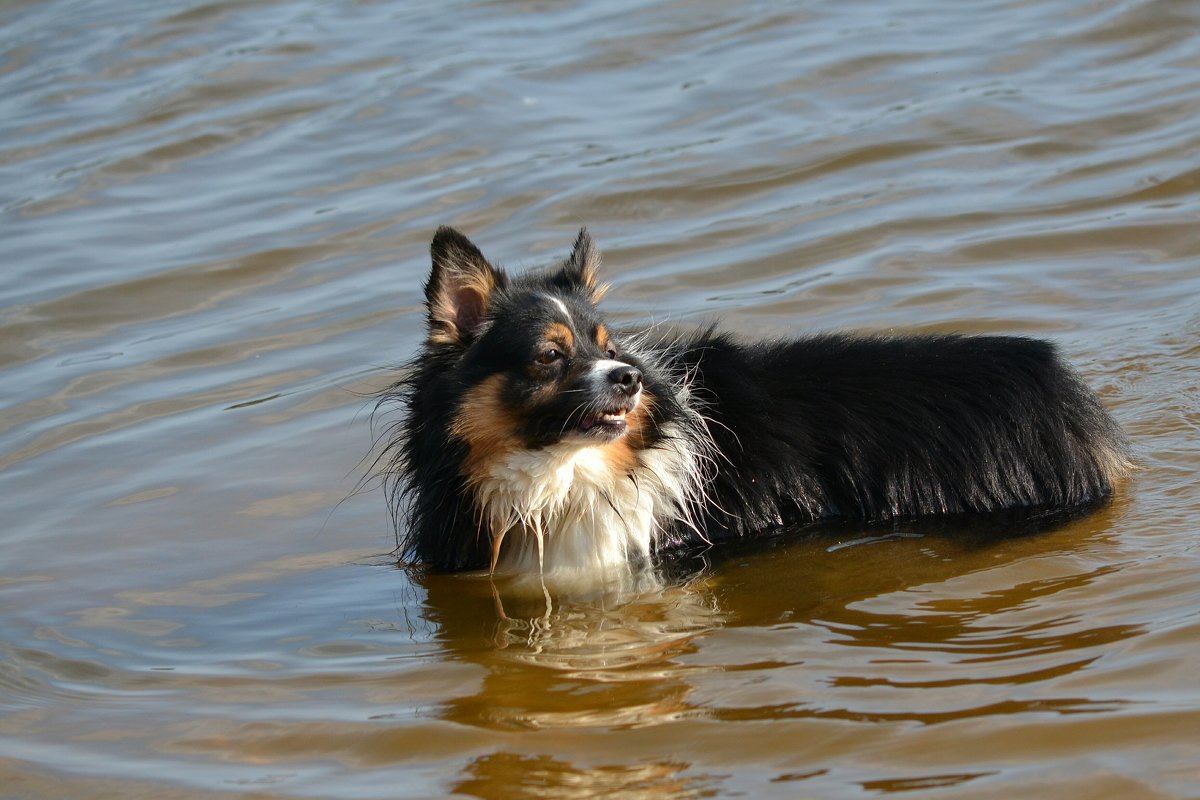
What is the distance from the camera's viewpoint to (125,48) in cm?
1444

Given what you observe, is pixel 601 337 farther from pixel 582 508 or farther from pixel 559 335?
pixel 582 508

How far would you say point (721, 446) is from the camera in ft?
18.2

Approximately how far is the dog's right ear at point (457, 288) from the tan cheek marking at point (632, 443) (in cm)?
62

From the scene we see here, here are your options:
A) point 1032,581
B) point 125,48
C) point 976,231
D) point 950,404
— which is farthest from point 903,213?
point 125,48

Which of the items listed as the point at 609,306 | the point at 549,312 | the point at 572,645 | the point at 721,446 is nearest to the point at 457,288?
the point at 549,312

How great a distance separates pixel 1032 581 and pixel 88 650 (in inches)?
125

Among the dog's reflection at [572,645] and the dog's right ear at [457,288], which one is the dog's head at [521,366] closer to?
the dog's right ear at [457,288]

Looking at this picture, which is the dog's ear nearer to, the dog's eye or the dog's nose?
the dog's eye

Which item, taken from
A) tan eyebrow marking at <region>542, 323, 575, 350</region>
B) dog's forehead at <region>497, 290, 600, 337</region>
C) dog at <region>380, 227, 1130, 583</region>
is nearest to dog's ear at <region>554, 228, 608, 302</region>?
dog at <region>380, 227, 1130, 583</region>

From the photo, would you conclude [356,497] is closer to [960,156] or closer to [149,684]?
[149,684]

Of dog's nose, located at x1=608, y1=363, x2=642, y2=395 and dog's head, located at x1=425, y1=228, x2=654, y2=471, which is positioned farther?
dog's head, located at x1=425, y1=228, x2=654, y2=471

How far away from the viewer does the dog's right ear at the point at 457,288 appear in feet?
16.9

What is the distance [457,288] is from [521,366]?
369 millimetres

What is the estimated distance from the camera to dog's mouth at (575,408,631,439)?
5059mm
